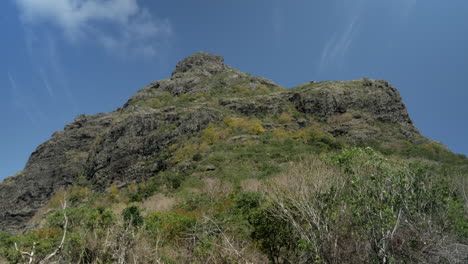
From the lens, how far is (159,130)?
49062 millimetres

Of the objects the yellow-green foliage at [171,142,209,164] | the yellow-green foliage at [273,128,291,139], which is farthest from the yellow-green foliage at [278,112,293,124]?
the yellow-green foliage at [171,142,209,164]

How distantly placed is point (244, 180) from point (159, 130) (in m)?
26.2

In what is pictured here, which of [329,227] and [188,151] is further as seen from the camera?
[188,151]

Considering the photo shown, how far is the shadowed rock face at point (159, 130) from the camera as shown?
150ft

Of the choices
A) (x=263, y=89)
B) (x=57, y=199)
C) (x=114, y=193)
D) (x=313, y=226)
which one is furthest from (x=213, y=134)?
(x=313, y=226)

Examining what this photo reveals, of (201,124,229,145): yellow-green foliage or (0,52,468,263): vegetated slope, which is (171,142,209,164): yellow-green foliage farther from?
(201,124,229,145): yellow-green foliage

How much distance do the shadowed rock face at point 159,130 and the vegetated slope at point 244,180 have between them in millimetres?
265

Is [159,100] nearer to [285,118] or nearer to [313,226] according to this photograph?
[285,118]

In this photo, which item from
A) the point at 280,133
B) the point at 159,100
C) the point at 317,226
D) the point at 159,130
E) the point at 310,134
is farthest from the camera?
the point at 159,100

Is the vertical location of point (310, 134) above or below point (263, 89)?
below

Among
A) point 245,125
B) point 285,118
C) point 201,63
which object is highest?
point 201,63

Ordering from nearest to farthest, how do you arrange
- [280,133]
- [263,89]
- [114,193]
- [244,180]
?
1. [244,180]
2. [114,193]
3. [280,133]
4. [263,89]

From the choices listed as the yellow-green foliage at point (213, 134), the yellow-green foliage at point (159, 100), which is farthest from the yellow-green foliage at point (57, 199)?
the yellow-green foliage at point (213, 134)

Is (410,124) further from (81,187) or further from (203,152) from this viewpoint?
(81,187)
